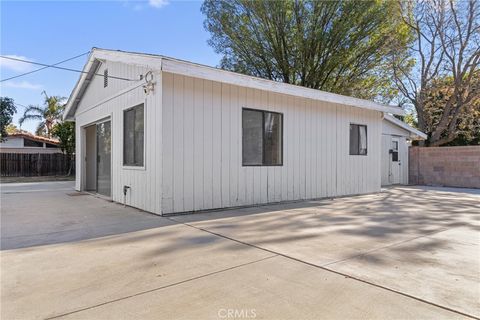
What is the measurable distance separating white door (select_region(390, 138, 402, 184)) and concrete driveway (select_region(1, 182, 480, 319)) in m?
8.48

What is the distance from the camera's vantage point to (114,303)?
2412mm

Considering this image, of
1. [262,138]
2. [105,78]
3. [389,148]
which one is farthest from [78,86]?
[389,148]

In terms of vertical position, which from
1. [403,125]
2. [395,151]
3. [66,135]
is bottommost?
[395,151]

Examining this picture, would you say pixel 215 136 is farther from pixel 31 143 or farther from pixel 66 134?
pixel 31 143

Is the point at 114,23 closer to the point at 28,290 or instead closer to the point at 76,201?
the point at 76,201

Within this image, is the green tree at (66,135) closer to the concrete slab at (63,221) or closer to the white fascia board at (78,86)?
the white fascia board at (78,86)

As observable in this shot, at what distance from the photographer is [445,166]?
13570mm

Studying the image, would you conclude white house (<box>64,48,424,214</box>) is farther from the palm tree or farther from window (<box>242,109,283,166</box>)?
the palm tree

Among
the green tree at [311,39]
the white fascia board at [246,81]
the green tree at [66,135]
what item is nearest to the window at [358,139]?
the white fascia board at [246,81]

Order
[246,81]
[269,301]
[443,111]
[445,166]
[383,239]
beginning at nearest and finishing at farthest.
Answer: [269,301] → [383,239] → [246,81] → [445,166] → [443,111]

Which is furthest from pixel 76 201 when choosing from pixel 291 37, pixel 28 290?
pixel 291 37

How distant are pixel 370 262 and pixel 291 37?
43.3 feet
